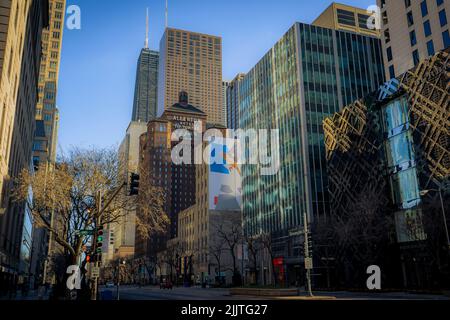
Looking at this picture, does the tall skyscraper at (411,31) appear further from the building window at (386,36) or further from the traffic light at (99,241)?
the traffic light at (99,241)

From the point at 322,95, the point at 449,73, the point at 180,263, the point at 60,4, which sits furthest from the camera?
the point at 60,4

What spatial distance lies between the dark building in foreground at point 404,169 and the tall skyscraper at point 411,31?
16.1 m

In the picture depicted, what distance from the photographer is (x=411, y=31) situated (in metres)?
78.5

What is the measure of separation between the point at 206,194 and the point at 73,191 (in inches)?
3544

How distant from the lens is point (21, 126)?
55969mm

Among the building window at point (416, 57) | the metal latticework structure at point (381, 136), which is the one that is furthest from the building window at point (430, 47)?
the metal latticework structure at point (381, 136)

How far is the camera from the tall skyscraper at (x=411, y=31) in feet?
234

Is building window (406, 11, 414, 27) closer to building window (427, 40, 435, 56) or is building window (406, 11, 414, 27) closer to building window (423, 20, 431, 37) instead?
building window (423, 20, 431, 37)

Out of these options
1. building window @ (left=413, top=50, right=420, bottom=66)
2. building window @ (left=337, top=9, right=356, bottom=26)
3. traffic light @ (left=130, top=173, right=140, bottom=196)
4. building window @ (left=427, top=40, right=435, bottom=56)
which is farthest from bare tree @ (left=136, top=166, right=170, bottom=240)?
building window @ (left=337, top=9, right=356, bottom=26)

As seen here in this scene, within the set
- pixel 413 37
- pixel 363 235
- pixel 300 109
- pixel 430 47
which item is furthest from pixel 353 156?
pixel 413 37

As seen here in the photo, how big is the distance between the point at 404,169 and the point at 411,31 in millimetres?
32007

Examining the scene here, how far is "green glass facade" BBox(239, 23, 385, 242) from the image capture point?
85062 mm
